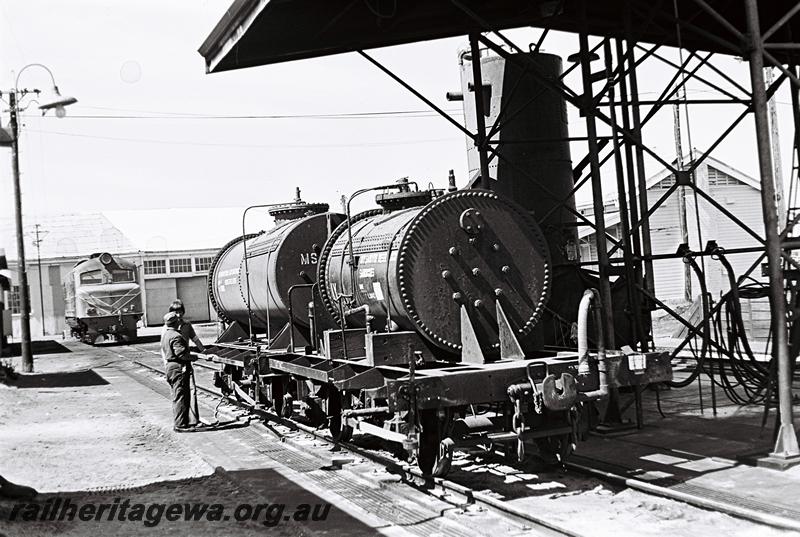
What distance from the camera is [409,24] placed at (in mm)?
12766

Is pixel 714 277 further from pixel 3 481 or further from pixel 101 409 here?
pixel 3 481

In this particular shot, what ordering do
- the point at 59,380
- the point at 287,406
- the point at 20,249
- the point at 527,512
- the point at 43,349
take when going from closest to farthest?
1. the point at 527,512
2. the point at 287,406
3. the point at 59,380
4. the point at 20,249
5. the point at 43,349

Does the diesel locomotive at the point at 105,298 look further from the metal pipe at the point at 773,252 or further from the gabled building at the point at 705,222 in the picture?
the metal pipe at the point at 773,252

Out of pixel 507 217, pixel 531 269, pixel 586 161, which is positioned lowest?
pixel 531 269

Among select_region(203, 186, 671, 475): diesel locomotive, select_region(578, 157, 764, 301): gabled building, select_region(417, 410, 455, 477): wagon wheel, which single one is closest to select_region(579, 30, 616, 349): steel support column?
select_region(203, 186, 671, 475): diesel locomotive

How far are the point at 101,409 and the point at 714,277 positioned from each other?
2385 cm

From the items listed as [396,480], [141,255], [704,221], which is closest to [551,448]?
[396,480]

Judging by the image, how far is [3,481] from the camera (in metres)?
7.94

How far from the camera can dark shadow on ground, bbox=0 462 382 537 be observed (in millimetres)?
6980

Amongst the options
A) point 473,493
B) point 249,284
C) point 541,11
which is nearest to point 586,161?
point 541,11

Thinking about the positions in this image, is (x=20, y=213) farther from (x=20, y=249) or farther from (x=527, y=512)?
(x=527, y=512)

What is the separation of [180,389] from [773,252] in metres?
8.49

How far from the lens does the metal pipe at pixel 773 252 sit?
815cm

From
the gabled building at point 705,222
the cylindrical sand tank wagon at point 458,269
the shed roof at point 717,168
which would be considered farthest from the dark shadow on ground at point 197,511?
the shed roof at point 717,168
